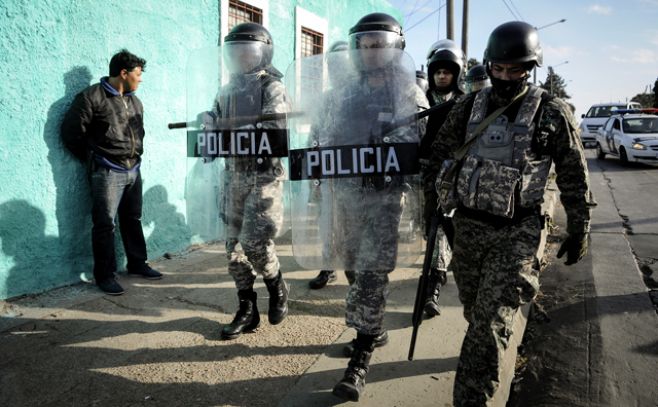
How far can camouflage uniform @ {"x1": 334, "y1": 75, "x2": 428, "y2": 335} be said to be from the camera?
95.7 inches

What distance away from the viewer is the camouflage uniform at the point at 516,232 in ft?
6.79

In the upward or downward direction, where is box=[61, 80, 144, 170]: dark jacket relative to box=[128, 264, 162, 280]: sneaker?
upward

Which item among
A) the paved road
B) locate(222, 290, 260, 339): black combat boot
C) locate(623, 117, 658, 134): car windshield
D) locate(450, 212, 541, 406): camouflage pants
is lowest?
the paved road

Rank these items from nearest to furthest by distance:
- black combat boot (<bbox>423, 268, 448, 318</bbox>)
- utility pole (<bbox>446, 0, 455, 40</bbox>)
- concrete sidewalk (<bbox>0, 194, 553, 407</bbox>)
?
concrete sidewalk (<bbox>0, 194, 553, 407</bbox>), black combat boot (<bbox>423, 268, 448, 318</bbox>), utility pole (<bbox>446, 0, 455, 40</bbox>)

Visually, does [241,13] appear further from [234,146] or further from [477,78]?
[234,146]

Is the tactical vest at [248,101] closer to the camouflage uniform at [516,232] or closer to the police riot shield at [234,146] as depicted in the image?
A: the police riot shield at [234,146]

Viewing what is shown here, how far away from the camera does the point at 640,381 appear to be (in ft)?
Result: 8.98

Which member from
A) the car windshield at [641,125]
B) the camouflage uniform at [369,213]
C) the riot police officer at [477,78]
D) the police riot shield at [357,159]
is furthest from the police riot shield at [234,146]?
the car windshield at [641,125]

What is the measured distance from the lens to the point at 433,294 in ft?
11.9

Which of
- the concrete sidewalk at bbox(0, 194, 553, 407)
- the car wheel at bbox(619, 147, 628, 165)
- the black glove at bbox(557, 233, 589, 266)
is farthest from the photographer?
the car wheel at bbox(619, 147, 628, 165)

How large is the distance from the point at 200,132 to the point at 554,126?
201cm

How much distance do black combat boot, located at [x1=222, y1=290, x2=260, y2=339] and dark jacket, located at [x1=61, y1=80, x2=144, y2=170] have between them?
177cm

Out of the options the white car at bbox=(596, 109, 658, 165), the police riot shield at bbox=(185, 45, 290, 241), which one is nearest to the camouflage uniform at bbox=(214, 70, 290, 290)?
the police riot shield at bbox=(185, 45, 290, 241)

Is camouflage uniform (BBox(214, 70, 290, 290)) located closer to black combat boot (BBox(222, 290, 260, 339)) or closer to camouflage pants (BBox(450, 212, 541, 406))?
black combat boot (BBox(222, 290, 260, 339))
